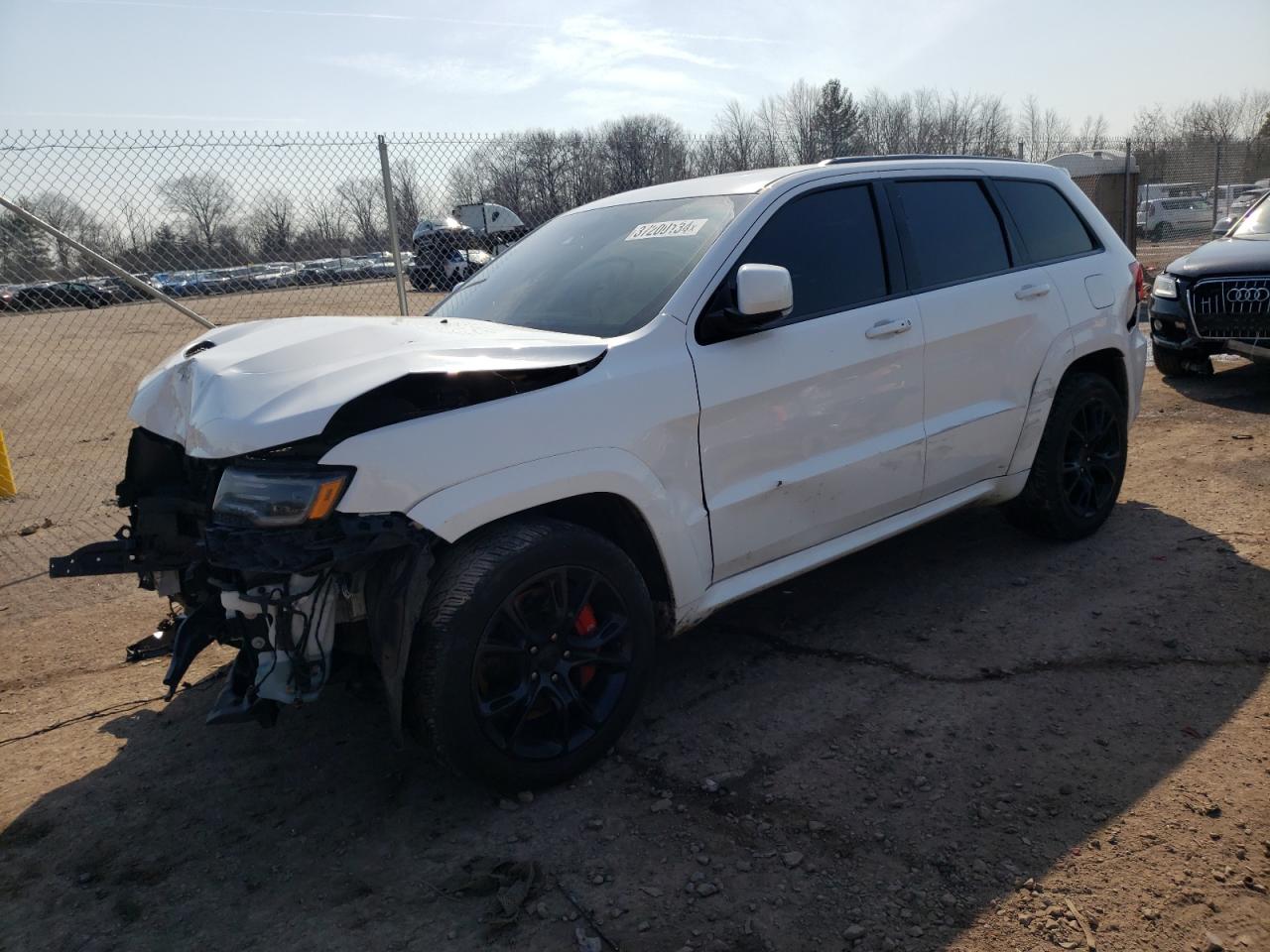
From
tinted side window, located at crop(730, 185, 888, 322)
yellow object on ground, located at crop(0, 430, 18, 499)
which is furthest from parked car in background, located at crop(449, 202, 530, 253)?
tinted side window, located at crop(730, 185, 888, 322)

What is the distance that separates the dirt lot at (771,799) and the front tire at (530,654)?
0.58 ft

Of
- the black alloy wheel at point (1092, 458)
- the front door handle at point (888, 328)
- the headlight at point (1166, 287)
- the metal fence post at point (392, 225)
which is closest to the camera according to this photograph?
the front door handle at point (888, 328)

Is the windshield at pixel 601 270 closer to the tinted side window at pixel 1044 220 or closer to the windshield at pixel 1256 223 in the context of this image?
the tinted side window at pixel 1044 220

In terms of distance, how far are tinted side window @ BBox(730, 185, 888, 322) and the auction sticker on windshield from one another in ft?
0.83

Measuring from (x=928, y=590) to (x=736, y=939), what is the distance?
2.50 metres

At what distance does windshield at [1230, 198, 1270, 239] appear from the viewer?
8.71 m

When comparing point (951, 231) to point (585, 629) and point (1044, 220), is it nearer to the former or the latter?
point (1044, 220)

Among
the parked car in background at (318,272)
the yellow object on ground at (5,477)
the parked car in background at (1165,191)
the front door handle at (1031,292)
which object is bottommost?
the yellow object on ground at (5,477)

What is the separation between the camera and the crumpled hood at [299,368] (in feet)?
8.91

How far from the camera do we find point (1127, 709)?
3393mm

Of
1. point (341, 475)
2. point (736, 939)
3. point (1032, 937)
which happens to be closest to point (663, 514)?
point (341, 475)

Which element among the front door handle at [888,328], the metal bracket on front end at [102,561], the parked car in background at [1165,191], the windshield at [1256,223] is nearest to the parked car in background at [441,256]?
the front door handle at [888,328]

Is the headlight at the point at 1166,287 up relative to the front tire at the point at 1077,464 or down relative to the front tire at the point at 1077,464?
up

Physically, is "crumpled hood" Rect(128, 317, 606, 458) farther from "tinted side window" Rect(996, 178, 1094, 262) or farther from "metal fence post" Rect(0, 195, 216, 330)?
"tinted side window" Rect(996, 178, 1094, 262)
